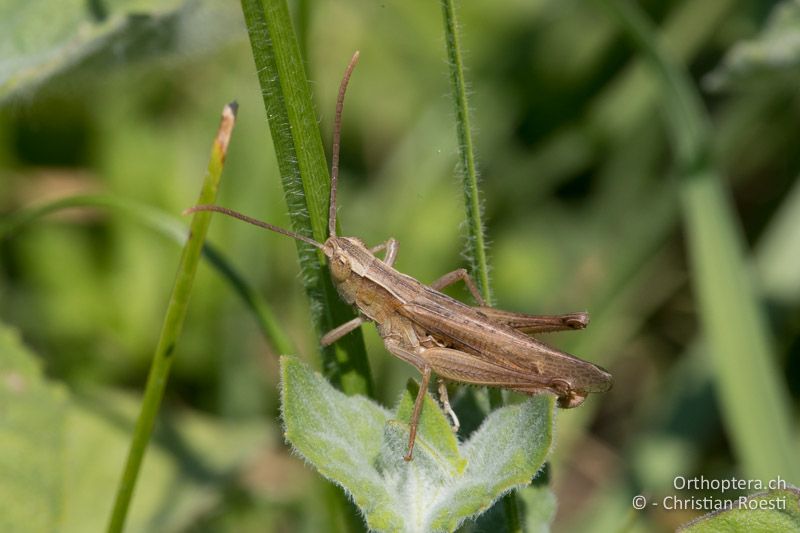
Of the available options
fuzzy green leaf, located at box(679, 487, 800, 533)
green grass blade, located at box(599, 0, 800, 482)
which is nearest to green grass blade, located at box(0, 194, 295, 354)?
fuzzy green leaf, located at box(679, 487, 800, 533)

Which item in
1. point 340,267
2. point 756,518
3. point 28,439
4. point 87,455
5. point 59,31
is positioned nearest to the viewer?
point 756,518

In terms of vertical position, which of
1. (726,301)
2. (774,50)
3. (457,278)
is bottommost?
(457,278)

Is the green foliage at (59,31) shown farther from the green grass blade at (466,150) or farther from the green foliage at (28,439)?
the green grass blade at (466,150)

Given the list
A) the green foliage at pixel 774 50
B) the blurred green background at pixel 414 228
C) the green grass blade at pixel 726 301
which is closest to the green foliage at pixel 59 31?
the blurred green background at pixel 414 228

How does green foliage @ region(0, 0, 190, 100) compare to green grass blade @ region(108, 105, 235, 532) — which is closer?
green grass blade @ region(108, 105, 235, 532)

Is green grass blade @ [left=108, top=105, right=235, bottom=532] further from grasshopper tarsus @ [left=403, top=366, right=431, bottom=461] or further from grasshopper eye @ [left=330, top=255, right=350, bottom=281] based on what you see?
grasshopper tarsus @ [left=403, top=366, right=431, bottom=461]

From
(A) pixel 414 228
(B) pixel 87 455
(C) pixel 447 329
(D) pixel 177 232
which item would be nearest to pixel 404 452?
(C) pixel 447 329

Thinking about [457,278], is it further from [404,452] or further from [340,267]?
[404,452]
